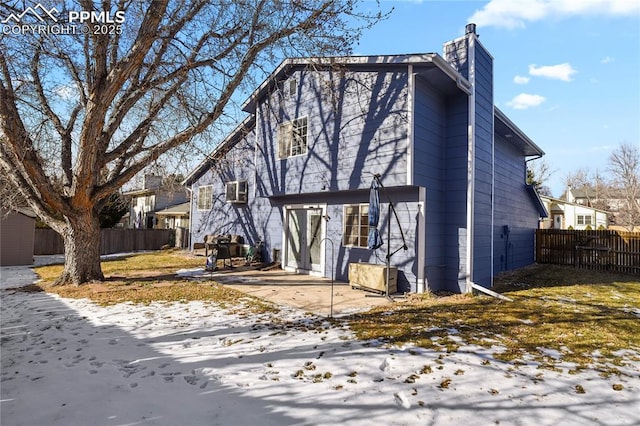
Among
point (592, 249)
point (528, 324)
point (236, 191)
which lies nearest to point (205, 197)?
point (236, 191)

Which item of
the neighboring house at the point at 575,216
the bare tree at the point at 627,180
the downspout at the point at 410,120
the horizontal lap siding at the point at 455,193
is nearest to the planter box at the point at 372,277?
the horizontal lap siding at the point at 455,193

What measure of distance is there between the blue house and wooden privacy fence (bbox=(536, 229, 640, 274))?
3.02 m

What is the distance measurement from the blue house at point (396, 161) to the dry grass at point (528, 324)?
50.7 inches

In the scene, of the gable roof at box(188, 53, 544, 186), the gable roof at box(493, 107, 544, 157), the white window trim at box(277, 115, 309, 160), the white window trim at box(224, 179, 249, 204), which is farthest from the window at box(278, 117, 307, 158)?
the gable roof at box(493, 107, 544, 157)

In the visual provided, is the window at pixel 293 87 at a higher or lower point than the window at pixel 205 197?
higher

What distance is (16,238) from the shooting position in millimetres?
14086

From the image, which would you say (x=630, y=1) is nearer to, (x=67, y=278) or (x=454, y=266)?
(x=454, y=266)

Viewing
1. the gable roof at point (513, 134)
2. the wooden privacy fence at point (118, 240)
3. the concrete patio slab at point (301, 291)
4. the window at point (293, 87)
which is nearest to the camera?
the concrete patio slab at point (301, 291)

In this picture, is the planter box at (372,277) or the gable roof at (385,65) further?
the planter box at (372,277)

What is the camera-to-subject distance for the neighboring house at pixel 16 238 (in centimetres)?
1377

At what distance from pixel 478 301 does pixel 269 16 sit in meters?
8.59

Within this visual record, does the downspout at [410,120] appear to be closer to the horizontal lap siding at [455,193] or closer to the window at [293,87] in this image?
the horizontal lap siding at [455,193]

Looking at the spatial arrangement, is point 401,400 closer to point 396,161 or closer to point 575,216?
point 396,161

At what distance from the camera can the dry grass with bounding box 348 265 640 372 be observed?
4509mm
